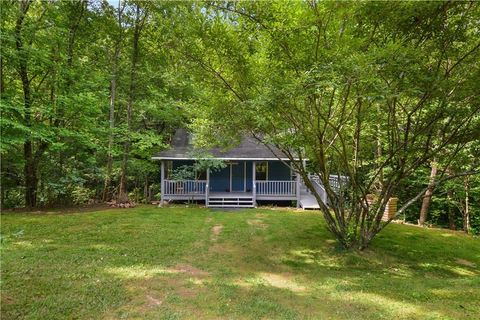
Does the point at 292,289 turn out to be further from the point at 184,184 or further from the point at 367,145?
the point at 184,184

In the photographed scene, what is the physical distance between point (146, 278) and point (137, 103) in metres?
10.2

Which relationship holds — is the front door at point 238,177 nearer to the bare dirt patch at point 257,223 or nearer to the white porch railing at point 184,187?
the white porch railing at point 184,187

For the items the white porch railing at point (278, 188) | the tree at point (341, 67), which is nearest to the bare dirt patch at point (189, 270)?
the tree at point (341, 67)

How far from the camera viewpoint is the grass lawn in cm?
390

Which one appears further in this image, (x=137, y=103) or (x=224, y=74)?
(x=137, y=103)

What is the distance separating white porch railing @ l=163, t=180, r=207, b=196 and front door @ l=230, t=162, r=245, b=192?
1.90m

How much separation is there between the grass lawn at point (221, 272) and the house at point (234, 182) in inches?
164

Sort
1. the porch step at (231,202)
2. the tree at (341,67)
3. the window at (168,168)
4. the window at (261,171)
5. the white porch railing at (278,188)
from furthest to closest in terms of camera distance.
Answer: the window at (261,171) < the window at (168,168) < the white porch railing at (278,188) < the porch step at (231,202) < the tree at (341,67)

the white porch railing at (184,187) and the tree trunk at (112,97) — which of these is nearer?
the tree trunk at (112,97)

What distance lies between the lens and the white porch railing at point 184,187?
13867 mm

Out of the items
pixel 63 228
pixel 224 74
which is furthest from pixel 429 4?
pixel 63 228

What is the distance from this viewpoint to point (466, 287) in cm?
474

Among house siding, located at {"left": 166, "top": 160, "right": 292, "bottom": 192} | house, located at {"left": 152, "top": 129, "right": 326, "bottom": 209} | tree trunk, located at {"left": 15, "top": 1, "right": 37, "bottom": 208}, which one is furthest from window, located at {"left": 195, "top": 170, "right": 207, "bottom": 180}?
→ tree trunk, located at {"left": 15, "top": 1, "right": 37, "bottom": 208}

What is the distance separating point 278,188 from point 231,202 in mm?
2391
